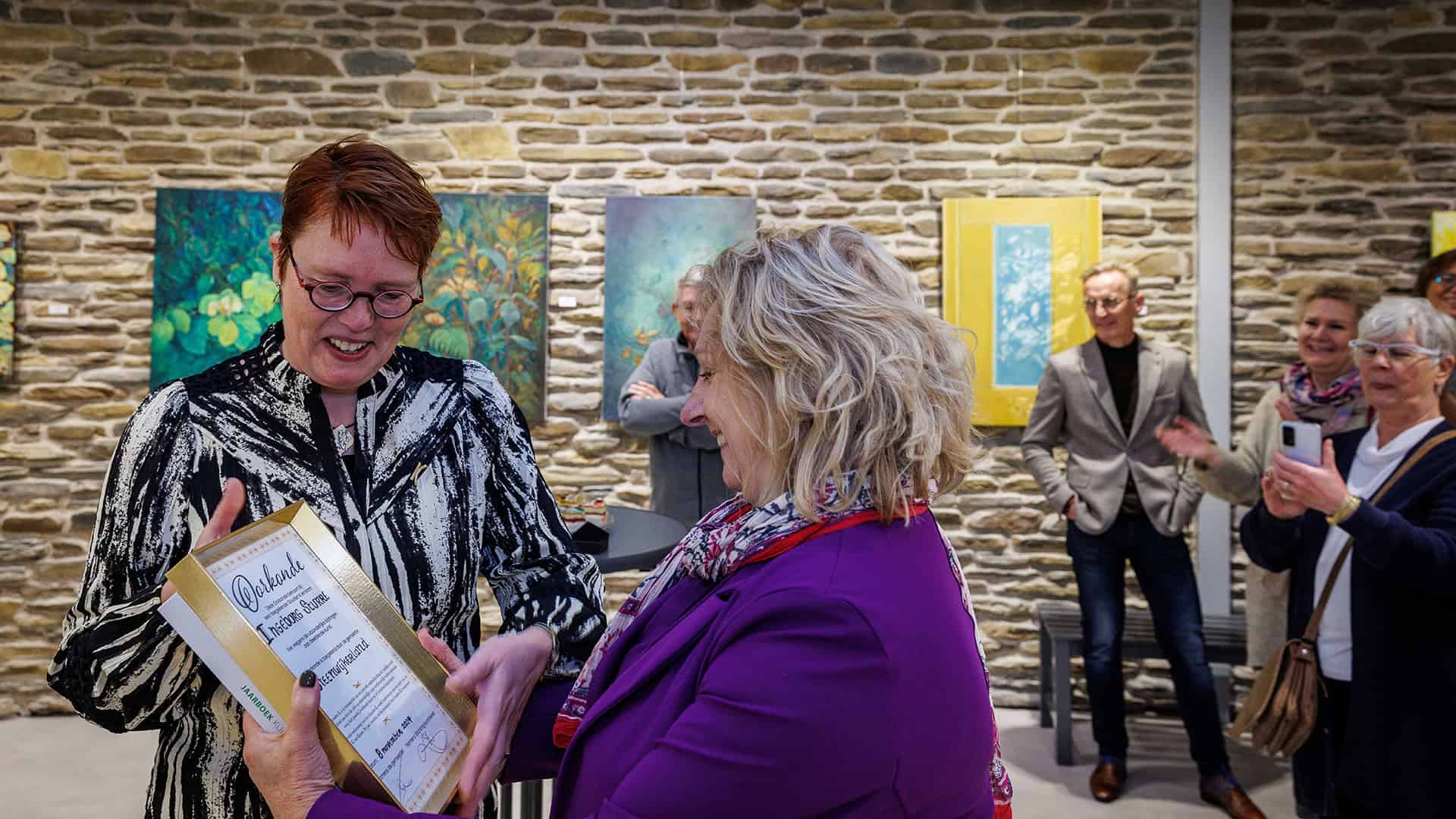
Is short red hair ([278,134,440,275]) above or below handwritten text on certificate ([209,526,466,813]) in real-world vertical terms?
above

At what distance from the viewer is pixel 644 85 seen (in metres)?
4.96

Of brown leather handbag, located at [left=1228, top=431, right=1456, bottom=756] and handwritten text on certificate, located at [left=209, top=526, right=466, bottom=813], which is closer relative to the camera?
handwritten text on certificate, located at [left=209, top=526, right=466, bottom=813]

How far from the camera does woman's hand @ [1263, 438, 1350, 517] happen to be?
2.55 metres

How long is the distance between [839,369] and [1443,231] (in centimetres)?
496

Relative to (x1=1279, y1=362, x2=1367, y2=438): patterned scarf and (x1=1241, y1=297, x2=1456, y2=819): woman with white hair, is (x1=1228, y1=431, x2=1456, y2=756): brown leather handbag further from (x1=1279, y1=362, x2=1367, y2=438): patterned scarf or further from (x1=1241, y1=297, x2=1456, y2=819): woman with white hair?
(x1=1279, y1=362, x2=1367, y2=438): patterned scarf

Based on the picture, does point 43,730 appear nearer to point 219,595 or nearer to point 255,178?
point 255,178

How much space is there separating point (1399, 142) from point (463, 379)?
507cm

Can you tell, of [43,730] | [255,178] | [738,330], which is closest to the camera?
[738,330]

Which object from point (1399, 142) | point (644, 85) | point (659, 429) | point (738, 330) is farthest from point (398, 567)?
point (1399, 142)

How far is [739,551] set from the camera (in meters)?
1.05

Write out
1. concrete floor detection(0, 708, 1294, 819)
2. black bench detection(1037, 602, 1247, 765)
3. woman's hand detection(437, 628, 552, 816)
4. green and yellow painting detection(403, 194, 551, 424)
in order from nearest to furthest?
woman's hand detection(437, 628, 552, 816)
concrete floor detection(0, 708, 1294, 819)
black bench detection(1037, 602, 1247, 765)
green and yellow painting detection(403, 194, 551, 424)
